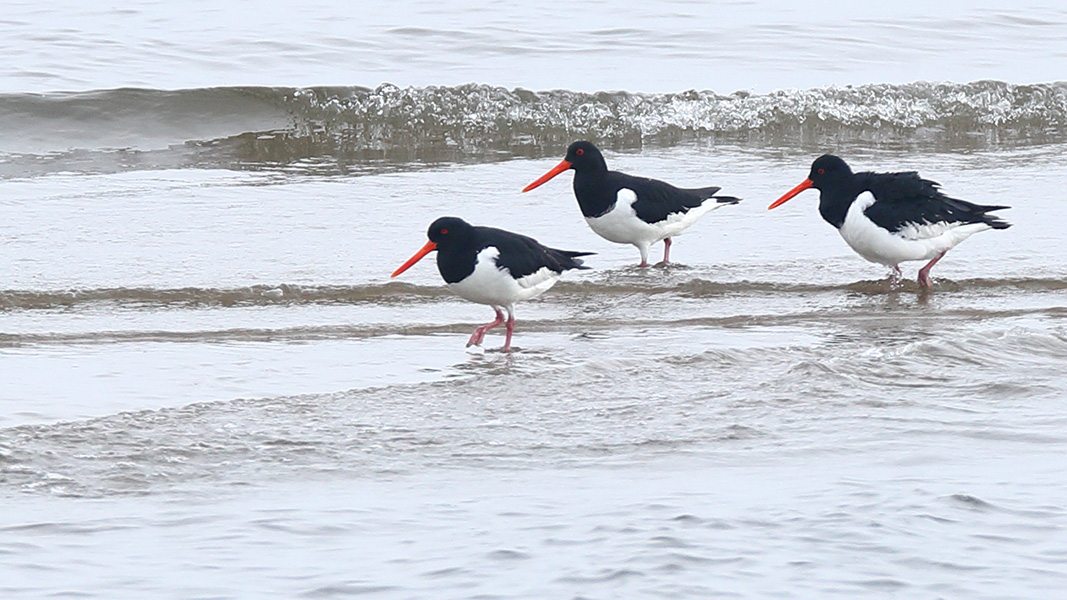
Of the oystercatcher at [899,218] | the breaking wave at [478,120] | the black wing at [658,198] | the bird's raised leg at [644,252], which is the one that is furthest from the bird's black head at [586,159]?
the breaking wave at [478,120]

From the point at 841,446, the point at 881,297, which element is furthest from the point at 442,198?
the point at 841,446

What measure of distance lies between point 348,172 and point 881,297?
18.4 ft

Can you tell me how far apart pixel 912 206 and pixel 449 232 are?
10.0 ft

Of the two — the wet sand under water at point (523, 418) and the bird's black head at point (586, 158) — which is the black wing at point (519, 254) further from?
the bird's black head at point (586, 158)

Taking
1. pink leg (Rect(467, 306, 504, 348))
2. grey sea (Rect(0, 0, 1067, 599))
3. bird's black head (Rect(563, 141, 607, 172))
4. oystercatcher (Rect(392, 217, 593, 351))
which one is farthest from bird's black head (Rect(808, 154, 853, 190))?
pink leg (Rect(467, 306, 504, 348))

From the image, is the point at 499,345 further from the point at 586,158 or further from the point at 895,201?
the point at 895,201

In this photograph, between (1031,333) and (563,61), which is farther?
(563,61)

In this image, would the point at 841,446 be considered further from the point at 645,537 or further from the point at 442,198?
the point at 442,198

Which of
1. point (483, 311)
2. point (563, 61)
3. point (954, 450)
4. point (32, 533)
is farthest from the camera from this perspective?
point (563, 61)

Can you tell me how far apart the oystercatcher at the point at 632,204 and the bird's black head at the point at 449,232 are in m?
2.21

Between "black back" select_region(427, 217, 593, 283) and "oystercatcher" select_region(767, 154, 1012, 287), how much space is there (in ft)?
7.25

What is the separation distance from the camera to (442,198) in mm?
11320

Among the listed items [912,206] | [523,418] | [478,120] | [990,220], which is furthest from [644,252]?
[478,120]

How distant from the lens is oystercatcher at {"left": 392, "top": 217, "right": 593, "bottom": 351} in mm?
7355
